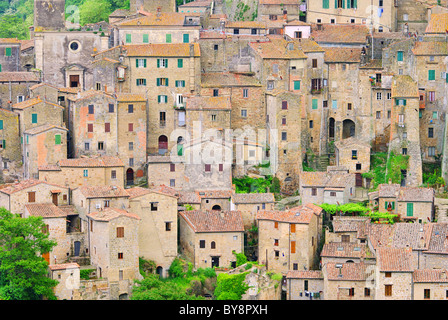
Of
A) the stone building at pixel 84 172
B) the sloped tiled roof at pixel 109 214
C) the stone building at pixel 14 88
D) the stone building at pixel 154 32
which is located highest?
the stone building at pixel 154 32

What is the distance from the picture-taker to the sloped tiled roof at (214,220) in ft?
271

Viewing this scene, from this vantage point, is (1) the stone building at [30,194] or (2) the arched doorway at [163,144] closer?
(1) the stone building at [30,194]

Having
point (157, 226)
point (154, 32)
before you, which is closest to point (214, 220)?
point (157, 226)

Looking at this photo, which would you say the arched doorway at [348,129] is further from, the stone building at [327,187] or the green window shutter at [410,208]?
the green window shutter at [410,208]

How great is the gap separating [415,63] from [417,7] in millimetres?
14268

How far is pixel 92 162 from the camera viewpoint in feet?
282

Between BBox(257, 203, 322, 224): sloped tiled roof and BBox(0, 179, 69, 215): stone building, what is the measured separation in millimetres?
12798

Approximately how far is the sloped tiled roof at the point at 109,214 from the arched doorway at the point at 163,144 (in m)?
11.9

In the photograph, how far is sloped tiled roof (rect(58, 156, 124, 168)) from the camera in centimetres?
8544

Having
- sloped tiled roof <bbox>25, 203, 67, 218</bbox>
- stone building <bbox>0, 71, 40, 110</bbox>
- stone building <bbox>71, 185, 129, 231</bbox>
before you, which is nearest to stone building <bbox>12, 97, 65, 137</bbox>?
stone building <bbox>0, 71, 40, 110</bbox>

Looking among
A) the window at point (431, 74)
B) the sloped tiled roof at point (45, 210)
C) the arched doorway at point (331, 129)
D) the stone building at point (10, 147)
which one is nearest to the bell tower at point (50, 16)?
the stone building at point (10, 147)

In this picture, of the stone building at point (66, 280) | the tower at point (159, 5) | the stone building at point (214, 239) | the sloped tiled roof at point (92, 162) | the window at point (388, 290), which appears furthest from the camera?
the tower at point (159, 5)

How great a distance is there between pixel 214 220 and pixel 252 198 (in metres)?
3.85
